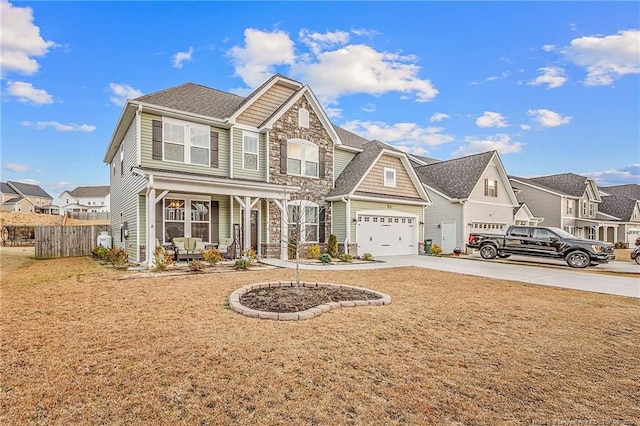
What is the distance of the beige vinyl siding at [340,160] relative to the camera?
61.9 feet

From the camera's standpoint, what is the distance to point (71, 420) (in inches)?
104

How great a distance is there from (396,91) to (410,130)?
7899 millimetres

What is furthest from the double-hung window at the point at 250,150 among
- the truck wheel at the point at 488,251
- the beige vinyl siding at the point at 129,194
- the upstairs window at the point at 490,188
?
the upstairs window at the point at 490,188

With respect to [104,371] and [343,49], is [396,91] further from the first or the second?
[104,371]

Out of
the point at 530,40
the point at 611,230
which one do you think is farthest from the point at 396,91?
the point at 611,230

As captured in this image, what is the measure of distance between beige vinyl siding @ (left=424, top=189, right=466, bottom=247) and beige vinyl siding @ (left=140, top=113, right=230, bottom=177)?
14.8 m

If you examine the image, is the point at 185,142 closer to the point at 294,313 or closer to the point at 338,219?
the point at 338,219

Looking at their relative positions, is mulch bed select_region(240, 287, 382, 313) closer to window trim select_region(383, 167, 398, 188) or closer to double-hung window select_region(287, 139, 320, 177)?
double-hung window select_region(287, 139, 320, 177)

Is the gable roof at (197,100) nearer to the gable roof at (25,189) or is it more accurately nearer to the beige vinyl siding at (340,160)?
the beige vinyl siding at (340,160)

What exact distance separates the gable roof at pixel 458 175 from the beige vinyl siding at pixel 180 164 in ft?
48.7

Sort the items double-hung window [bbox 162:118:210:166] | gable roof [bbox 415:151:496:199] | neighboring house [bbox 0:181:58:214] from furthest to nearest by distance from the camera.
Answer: neighboring house [bbox 0:181:58:214]
gable roof [bbox 415:151:496:199]
double-hung window [bbox 162:118:210:166]

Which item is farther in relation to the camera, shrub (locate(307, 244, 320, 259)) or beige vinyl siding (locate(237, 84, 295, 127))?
shrub (locate(307, 244, 320, 259))

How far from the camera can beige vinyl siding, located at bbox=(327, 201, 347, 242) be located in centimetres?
1727

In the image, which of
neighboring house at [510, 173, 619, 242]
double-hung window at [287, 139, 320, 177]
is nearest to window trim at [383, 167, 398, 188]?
double-hung window at [287, 139, 320, 177]
